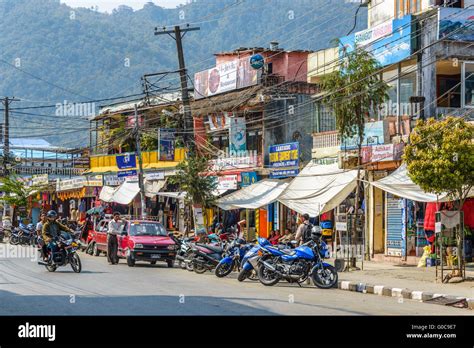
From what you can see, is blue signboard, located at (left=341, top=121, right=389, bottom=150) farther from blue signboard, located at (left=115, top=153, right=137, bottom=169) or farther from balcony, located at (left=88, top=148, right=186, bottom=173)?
blue signboard, located at (left=115, top=153, right=137, bottom=169)

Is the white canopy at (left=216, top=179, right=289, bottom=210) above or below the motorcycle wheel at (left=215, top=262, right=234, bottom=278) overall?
above

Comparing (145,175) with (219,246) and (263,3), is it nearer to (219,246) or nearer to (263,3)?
(219,246)

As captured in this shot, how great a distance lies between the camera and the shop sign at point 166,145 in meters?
44.4

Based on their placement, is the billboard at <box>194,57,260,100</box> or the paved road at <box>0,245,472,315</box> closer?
the paved road at <box>0,245,472,315</box>

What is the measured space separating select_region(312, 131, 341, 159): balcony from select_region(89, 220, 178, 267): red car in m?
8.07

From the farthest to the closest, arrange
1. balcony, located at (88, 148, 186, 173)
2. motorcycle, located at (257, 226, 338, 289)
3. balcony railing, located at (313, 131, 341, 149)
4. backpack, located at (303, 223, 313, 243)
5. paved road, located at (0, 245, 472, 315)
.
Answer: balcony, located at (88, 148, 186, 173)
balcony railing, located at (313, 131, 341, 149)
backpack, located at (303, 223, 313, 243)
motorcycle, located at (257, 226, 338, 289)
paved road, located at (0, 245, 472, 315)

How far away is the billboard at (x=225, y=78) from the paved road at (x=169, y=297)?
1870cm

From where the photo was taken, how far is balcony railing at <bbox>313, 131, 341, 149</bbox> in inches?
1347

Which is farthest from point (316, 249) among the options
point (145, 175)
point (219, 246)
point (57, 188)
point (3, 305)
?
point (57, 188)

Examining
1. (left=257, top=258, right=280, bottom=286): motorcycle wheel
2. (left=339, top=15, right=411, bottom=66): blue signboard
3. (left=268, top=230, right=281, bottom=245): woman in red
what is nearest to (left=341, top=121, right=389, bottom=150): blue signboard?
(left=339, top=15, right=411, bottom=66): blue signboard

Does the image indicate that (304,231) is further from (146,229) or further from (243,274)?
(146,229)

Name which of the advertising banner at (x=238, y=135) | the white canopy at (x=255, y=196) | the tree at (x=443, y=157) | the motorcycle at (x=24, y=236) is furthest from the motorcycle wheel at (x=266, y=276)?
the motorcycle at (x=24, y=236)

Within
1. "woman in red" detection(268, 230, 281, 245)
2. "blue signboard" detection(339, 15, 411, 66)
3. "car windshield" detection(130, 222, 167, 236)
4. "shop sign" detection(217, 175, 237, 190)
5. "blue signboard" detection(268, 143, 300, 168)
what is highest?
"blue signboard" detection(339, 15, 411, 66)
